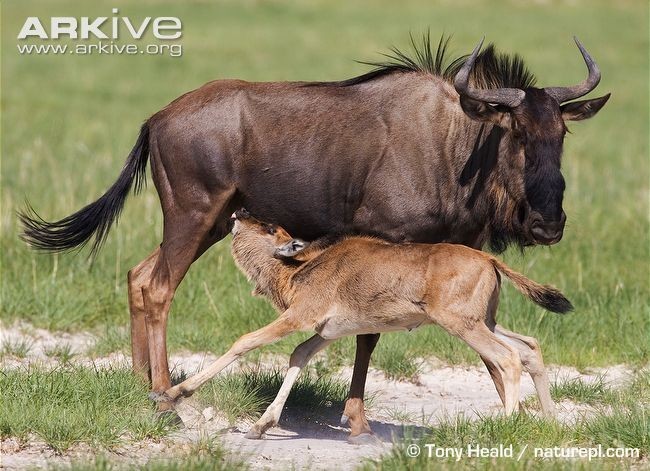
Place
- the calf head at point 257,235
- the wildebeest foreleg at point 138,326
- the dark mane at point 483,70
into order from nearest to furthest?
1. the dark mane at point 483,70
2. the calf head at point 257,235
3. the wildebeest foreleg at point 138,326

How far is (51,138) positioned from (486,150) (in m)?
10.7

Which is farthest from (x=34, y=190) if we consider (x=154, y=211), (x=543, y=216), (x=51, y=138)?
(x=543, y=216)

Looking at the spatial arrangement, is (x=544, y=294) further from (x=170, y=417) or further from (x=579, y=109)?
(x=170, y=417)

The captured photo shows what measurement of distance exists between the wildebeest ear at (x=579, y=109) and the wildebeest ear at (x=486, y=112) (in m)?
0.46

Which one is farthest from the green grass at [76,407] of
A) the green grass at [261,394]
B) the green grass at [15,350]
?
the green grass at [15,350]

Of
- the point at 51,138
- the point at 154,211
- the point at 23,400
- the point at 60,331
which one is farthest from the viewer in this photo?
the point at 51,138

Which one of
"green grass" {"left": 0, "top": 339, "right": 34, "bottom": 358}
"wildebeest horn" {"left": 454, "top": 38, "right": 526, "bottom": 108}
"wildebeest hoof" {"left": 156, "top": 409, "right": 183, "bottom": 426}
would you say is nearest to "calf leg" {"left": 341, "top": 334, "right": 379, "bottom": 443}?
"wildebeest hoof" {"left": 156, "top": 409, "right": 183, "bottom": 426}

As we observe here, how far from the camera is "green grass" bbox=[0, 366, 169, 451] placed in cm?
554

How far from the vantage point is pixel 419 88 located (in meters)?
6.49

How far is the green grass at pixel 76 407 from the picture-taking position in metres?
5.54

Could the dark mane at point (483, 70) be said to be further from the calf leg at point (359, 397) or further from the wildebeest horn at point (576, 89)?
the calf leg at point (359, 397)

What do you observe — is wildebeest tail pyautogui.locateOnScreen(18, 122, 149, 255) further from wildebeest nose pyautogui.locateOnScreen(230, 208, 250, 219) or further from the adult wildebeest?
wildebeest nose pyautogui.locateOnScreen(230, 208, 250, 219)

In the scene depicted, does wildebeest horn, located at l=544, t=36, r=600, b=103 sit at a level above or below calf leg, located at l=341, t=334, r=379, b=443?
above

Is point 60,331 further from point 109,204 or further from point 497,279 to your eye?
point 497,279
